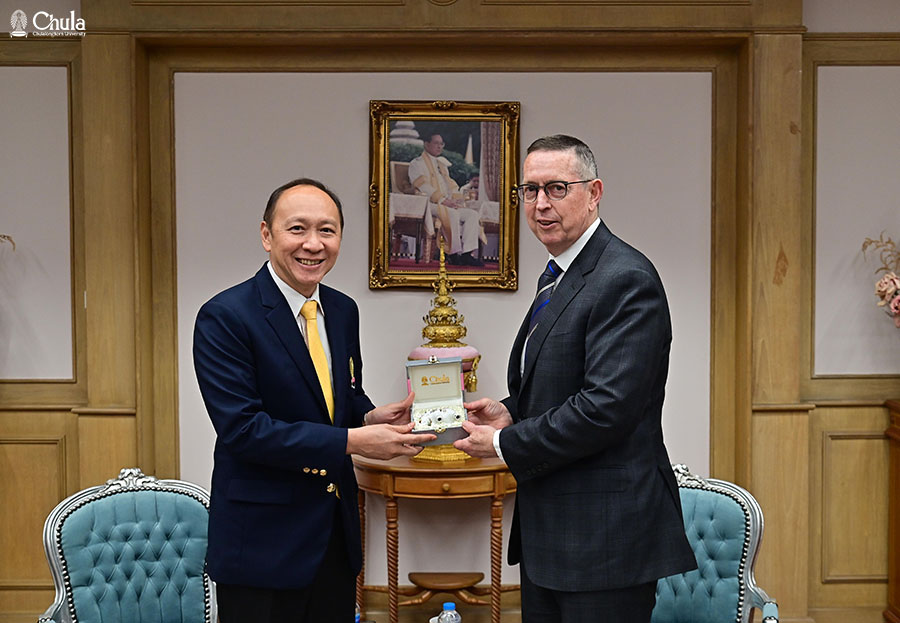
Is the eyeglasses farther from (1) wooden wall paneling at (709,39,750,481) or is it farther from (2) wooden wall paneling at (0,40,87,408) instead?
(2) wooden wall paneling at (0,40,87,408)

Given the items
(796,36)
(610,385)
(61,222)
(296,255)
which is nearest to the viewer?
(610,385)

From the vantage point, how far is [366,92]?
406 cm

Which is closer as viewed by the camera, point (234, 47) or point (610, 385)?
point (610, 385)

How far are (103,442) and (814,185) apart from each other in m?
3.58

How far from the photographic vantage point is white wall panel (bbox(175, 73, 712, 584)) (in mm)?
4062

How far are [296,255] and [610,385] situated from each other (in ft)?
2.83

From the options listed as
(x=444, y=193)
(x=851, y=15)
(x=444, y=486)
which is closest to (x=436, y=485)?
(x=444, y=486)

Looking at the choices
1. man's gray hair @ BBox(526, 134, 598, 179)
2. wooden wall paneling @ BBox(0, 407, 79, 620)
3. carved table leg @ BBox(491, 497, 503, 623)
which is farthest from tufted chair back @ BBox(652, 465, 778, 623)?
wooden wall paneling @ BBox(0, 407, 79, 620)

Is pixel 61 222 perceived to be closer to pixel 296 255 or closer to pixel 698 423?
pixel 296 255

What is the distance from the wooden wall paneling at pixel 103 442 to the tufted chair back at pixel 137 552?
2.44 feet

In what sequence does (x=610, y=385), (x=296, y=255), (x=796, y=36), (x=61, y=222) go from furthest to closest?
(x=61, y=222), (x=796, y=36), (x=296, y=255), (x=610, y=385)

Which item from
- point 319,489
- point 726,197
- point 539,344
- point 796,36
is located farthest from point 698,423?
point 319,489

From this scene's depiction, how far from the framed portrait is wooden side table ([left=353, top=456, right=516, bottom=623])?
912mm

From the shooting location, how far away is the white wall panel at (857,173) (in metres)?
4.06
